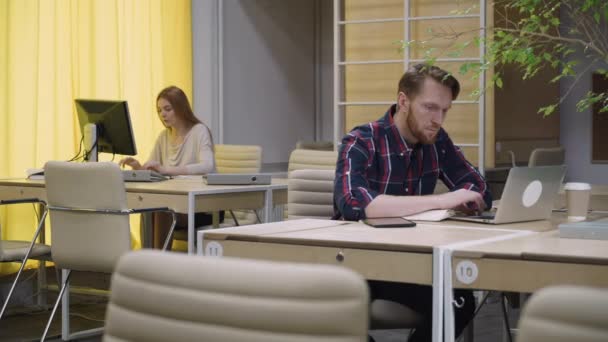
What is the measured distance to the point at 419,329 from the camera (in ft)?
9.32

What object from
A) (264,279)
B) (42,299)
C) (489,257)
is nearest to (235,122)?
(42,299)

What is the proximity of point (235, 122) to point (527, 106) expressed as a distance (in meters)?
2.57

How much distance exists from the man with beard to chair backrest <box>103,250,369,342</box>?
1751 mm

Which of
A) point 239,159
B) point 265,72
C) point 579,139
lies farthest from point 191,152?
point 579,139

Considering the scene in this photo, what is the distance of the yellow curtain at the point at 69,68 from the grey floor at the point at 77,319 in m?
0.79

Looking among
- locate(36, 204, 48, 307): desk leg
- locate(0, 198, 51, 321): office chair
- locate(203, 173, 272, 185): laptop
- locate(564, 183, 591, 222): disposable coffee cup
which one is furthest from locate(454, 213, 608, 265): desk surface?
locate(36, 204, 48, 307): desk leg

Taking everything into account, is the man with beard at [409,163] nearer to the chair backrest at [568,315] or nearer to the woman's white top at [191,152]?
the chair backrest at [568,315]

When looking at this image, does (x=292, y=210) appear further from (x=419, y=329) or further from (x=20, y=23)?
(x=20, y=23)

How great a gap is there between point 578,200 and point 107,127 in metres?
3.11

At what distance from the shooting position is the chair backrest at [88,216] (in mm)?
4004

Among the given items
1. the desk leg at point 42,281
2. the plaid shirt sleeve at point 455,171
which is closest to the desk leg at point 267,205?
the desk leg at point 42,281

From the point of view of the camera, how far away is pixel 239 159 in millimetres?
6242

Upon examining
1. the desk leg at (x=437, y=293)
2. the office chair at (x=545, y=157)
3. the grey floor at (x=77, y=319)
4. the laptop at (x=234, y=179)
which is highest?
the office chair at (x=545, y=157)

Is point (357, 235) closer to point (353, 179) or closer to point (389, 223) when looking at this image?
point (389, 223)
